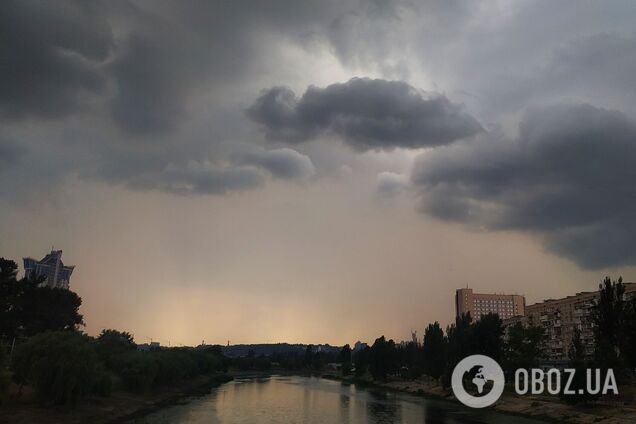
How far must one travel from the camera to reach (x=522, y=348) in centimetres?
10069

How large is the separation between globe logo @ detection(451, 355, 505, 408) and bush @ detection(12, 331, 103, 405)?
70155mm

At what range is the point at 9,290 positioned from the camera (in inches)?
3593

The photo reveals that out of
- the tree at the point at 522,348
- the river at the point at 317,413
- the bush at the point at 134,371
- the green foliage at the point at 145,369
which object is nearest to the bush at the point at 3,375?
the river at the point at 317,413

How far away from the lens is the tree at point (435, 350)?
434 feet

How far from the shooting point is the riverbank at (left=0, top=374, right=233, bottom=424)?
5250 cm

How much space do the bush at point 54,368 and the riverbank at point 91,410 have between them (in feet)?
5.33

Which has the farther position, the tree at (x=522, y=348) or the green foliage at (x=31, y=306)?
the tree at (x=522, y=348)

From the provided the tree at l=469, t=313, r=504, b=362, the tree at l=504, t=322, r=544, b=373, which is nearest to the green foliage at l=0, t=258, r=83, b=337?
the tree at l=469, t=313, r=504, b=362

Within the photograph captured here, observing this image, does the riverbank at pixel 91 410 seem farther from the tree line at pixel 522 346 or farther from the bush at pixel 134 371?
the tree line at pixel 522 346

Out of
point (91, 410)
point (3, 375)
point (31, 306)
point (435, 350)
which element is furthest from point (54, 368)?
point (435, 350)

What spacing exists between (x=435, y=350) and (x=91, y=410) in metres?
99.1

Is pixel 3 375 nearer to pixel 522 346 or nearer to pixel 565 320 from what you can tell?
pixel 522 346

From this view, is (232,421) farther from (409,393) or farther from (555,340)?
(555,340)

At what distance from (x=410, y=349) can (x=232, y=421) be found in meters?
139
